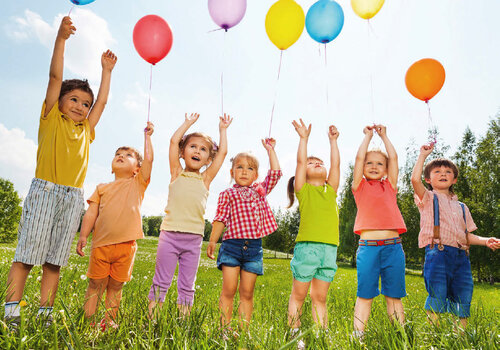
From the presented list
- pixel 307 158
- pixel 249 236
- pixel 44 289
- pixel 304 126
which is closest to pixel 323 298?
pixel 249 236

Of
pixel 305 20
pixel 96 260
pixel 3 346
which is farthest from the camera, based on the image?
pixel 305 20

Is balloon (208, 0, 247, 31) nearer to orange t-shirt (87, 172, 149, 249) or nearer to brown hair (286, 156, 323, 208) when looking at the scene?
brown hair (286, 156, 323, 208)

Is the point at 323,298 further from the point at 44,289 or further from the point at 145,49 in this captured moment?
the point at 145,49

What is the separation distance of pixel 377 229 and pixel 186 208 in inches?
80.1

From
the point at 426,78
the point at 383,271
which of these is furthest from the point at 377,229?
the point at 426,78

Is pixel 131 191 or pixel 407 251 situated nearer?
pixel 131 191

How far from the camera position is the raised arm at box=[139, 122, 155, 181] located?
376cm

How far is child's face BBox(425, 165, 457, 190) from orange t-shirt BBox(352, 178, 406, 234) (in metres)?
0.76

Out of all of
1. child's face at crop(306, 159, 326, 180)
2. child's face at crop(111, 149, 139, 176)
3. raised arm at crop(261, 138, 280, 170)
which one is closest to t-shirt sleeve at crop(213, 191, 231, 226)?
raised arm at crop(261, 138, 280, 170)

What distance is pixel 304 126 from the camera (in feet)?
12.9

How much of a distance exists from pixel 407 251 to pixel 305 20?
2665cm

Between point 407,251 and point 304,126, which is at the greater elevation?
point 304,126

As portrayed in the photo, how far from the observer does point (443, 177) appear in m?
4.30

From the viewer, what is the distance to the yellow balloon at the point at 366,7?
469 centimetres
